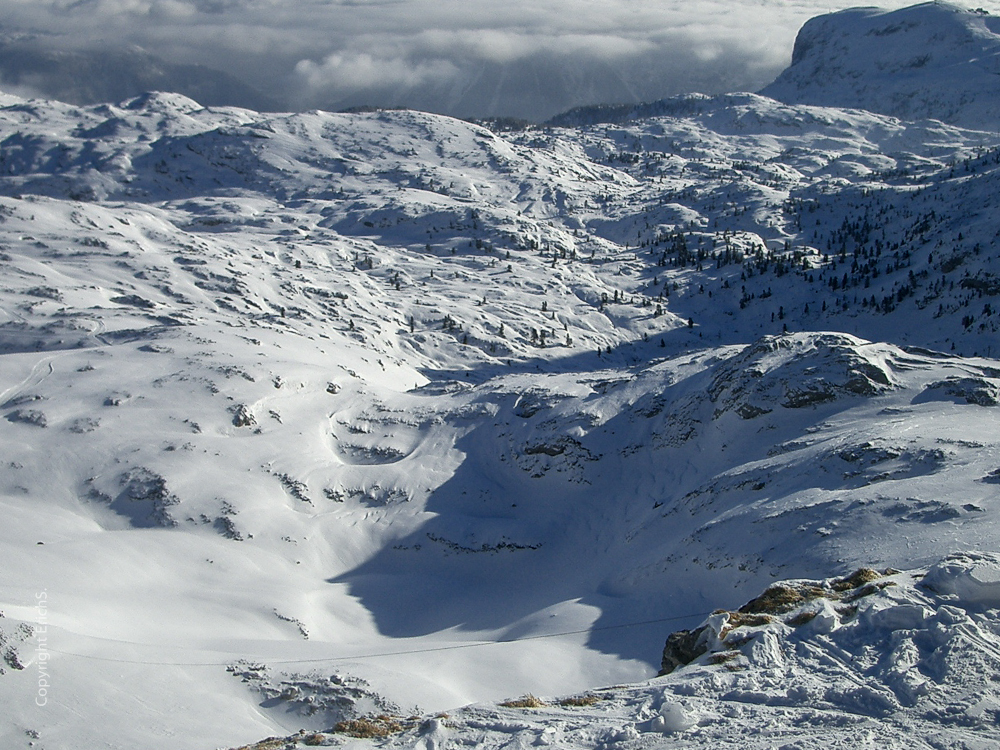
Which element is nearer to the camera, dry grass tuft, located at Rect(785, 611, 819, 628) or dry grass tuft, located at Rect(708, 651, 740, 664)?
dry grass tuft, located at Rect(708, 651, 740, 664)

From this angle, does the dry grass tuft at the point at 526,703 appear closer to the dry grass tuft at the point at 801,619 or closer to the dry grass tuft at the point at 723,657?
the dry grass tuft at the point at 723,657

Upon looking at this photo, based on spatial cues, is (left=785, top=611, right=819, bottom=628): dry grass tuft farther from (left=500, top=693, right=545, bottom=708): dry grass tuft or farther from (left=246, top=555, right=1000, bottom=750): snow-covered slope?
(left=500, top=693, right=545, bottom=708): dry grass tuft

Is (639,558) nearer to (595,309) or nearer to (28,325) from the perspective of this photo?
(28,325)

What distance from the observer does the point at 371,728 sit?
16375 mm

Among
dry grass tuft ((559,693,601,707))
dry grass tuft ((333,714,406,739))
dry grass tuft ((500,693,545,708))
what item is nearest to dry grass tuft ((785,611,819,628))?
dry grass tuft ((559,693,601,707))

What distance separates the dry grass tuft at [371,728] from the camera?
16172mm

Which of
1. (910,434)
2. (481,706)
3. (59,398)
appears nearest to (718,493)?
(910,434)

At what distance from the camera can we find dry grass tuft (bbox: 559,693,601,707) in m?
17.1

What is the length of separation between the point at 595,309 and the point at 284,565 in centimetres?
13284

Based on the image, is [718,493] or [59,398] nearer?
[718,493]

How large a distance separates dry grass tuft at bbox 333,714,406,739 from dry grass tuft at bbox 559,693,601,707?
389 centimetres

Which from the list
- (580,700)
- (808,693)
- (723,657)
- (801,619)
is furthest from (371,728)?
(801,619)

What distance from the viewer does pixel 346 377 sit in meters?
69.1

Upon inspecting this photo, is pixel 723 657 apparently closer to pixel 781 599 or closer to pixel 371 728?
pixel 781 599
